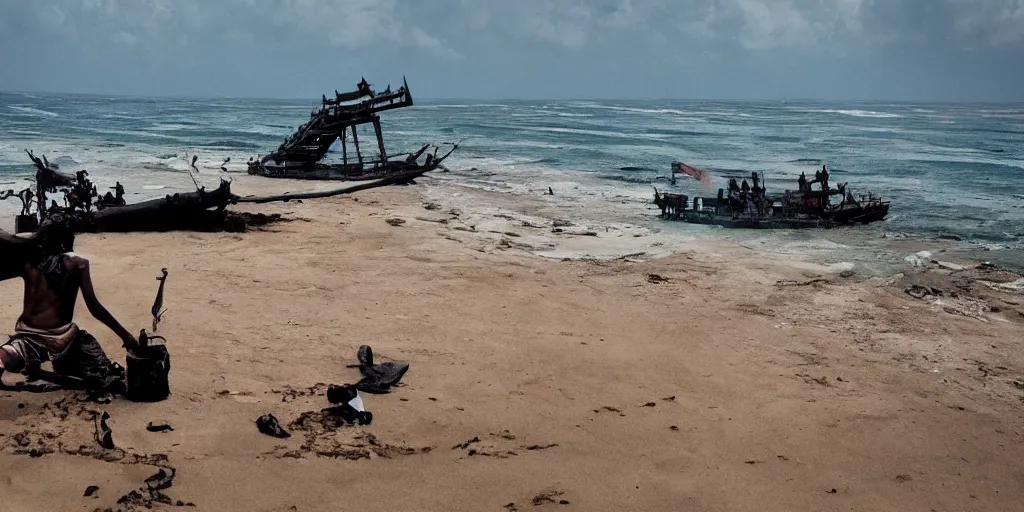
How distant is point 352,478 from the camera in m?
5.79

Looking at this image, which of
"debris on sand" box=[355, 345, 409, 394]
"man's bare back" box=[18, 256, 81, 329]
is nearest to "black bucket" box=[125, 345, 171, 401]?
"man's bare back" box=[18, 256, 81, 329]

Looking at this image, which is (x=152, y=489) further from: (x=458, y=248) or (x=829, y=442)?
(x=458, y=248)

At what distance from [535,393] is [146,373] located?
3.63 metres

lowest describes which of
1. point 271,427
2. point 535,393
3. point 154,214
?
point 535,393

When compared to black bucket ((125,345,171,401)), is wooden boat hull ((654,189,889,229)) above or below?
below

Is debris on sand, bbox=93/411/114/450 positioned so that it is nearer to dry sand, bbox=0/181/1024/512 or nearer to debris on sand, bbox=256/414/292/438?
dry sand, bbox=0/181/1024/512

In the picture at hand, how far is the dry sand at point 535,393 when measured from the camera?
19.1ft

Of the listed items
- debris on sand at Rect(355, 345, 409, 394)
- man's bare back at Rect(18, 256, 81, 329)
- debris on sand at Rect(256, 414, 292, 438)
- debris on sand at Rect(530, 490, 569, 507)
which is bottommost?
debris on sand at Rect(530, 490, 569, 507)

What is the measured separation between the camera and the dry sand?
5816 mm

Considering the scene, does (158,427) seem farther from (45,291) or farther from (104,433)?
(45,291)

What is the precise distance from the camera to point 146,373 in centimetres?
648

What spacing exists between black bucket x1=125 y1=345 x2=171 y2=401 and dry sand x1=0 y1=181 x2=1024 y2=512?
128 mm

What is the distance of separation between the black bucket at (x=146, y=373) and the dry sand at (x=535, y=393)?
0.13 m

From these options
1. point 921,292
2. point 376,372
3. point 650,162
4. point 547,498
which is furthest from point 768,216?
point 650,162
